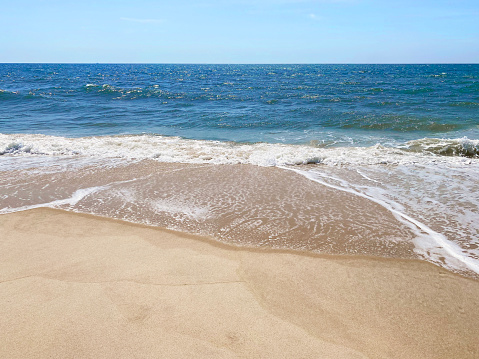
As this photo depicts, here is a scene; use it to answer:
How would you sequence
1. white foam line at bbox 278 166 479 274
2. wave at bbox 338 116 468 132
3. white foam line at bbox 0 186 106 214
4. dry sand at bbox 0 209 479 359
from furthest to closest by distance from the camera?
wave at bbox 338 116 468 132, white foam line at bbox 0 186 106 214, white foam line at bbox 278 166 479 274, dry sand at bbox 0 209 479 359

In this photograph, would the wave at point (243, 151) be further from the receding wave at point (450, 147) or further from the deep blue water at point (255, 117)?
the deep blue water at point (255, 117)

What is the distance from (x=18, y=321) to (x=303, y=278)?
120 inches

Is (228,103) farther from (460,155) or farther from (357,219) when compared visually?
(357,219)

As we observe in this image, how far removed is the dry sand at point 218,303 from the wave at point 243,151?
505cm

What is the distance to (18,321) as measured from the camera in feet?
10.3

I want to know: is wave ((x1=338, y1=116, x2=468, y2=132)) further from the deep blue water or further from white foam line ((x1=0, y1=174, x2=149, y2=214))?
white foam line ((x1=0, y1=174, x2=149, y2=214))

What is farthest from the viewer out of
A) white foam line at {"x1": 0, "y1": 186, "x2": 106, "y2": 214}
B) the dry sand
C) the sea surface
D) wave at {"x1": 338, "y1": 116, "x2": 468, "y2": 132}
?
wave at {"x1": 338, "y1": 116, "x2": 468, "y2": 132}

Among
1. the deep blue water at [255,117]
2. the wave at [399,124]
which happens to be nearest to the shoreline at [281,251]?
the deep blue water at [255,117]

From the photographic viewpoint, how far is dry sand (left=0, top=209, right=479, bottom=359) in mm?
2893

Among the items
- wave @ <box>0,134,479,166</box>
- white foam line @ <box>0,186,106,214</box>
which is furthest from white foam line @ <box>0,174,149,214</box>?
wave @ <box>0,134,479,166</box>

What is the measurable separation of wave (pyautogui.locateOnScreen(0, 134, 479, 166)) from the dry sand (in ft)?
16.6

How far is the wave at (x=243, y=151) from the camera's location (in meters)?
9.29

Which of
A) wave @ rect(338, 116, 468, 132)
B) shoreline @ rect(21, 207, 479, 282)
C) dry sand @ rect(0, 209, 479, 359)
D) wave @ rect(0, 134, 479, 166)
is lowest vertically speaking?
dry sand @ rect(0, 209, 479, 359)

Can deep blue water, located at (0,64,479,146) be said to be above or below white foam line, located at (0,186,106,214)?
above
